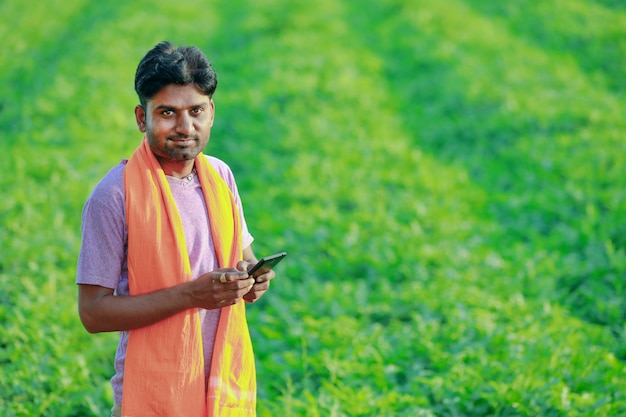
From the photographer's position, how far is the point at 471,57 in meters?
11.3

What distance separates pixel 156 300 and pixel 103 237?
0.83ft

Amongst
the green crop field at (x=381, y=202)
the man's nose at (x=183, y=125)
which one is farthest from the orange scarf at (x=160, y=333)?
the green crop field at (x=381, y=202)

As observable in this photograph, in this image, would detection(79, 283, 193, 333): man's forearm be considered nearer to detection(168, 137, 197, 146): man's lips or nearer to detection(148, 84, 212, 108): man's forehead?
detection(168, 137, 197, 146): man's lips

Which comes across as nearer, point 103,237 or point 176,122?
point 103,237

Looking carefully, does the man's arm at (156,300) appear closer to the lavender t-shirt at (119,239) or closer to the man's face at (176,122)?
the lavender t-shirt at (119,239)

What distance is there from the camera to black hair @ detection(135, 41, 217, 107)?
199 centimetres

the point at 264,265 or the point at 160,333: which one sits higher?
the point at 264,265

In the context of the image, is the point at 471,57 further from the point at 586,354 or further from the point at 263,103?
the point at 586,354

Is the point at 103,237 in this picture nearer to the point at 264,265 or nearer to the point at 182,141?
the point at 182,141

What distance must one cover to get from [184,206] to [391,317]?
2936 mm

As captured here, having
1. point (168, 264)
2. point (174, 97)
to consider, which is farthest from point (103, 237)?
point (174, 97)

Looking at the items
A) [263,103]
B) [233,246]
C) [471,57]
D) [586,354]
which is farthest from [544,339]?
[471,57]

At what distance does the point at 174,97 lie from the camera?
202 cm

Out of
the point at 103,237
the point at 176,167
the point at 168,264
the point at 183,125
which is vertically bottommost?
the point at 168,264
